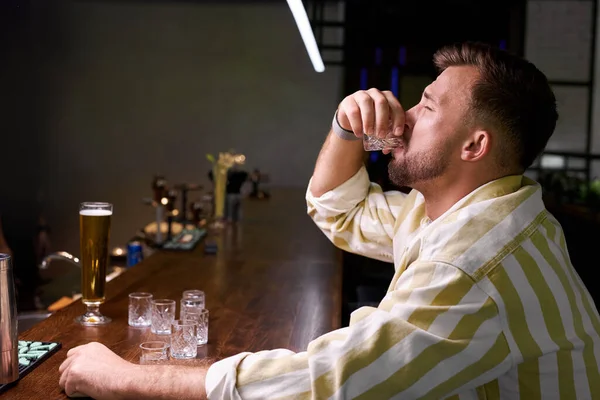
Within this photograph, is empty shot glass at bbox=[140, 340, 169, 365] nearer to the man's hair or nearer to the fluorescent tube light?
the man's hair

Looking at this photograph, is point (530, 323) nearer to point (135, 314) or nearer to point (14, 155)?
point (135, 314)

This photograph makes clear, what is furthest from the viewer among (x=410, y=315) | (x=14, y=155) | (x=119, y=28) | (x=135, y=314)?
(x=119, y=28)

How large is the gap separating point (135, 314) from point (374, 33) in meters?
7.86

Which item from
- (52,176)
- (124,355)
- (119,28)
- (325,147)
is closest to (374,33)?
(119,28)

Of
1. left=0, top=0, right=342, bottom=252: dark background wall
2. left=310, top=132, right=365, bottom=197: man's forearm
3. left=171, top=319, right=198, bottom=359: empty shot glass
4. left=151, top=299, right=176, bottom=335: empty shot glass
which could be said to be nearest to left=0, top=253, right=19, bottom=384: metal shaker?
left=171, top=319, right=198, bottom=359: empty shot glass

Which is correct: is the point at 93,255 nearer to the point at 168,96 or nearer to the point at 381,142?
the point at 381,142

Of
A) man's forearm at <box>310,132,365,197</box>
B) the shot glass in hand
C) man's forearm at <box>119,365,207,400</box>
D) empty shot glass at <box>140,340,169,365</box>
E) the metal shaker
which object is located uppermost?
the shot glass in hand

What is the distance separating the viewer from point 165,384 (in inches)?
49.8

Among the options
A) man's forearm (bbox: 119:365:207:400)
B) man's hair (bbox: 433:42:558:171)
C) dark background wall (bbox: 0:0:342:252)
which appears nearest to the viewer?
man's forearm (bbox: 119:365:207:400)

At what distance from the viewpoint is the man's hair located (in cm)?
144

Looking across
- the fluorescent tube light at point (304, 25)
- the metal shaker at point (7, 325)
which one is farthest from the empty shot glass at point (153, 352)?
the fluorescent tube light at point (304, 25)

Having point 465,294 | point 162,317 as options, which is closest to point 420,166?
point 465,294

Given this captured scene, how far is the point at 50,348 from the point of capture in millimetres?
1580

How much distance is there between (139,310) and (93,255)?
0.18m
